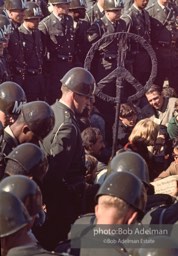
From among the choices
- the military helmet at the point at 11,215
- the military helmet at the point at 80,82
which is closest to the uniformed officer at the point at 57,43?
the military helmet at the point at 80,82

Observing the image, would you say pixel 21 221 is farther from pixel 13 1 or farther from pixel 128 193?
pixel 13 1

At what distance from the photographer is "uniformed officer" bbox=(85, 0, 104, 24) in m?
14.5

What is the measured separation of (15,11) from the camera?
13.6 meters

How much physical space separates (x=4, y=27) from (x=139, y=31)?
2.72 m

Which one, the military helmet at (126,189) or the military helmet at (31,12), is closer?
the military helmet at (126,189)

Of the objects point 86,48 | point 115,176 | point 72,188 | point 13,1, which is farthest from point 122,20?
point 115,176

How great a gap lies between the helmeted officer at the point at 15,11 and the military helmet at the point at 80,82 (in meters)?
4.49

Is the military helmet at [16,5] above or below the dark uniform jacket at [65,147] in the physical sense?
below

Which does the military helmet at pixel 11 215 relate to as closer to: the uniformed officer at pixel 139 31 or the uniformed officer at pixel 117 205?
the uniformed officer at pixel 117 205

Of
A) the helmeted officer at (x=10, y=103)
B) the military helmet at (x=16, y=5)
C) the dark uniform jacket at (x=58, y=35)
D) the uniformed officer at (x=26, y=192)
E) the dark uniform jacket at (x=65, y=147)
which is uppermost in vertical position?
the uniformed officer at (x=26, y=192)

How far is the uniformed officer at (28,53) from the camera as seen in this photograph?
13.4m

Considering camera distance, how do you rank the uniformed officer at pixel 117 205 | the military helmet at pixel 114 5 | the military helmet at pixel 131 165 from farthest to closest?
the military helmet at pixel 114 5 < the military helmet at pixel 131 165 < the uniformed officer at pixel 117 205

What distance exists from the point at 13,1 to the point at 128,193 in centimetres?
778

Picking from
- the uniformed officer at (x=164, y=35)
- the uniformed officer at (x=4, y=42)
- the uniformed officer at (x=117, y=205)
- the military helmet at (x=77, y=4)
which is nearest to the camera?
the uniformed officer at (x=117, y=205)
